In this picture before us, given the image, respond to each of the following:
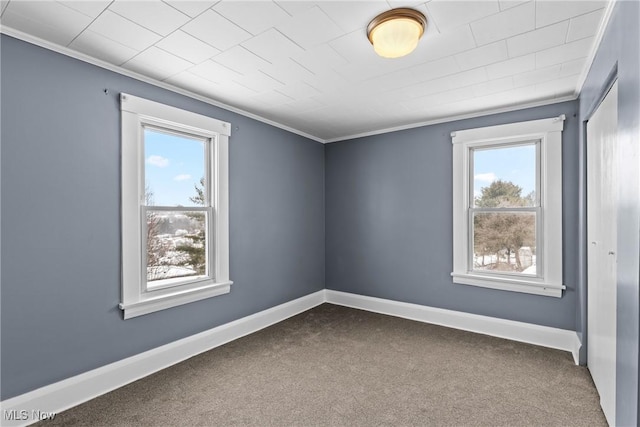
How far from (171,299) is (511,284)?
346 cm

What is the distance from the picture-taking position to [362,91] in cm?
298

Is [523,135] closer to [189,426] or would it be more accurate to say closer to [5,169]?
[189,426]

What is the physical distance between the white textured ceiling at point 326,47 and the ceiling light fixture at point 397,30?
52mm

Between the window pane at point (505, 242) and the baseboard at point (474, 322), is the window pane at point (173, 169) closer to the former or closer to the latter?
the baseboard at point (474, 322)

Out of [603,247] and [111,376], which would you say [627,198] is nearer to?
[603,247]

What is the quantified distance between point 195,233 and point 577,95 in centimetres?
398

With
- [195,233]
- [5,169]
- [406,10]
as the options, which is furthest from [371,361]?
[5,169]

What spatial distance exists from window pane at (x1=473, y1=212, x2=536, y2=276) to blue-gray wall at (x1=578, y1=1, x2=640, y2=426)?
71.8 inches

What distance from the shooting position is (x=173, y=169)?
118 inches

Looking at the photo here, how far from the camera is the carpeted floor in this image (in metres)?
2.09

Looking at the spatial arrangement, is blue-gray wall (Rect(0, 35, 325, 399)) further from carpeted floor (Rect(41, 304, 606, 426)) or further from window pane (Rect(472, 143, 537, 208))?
window pane (Rect(472, 143, 537, 208))

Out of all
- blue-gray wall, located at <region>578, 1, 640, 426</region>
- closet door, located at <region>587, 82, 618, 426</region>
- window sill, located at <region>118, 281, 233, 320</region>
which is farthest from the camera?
window sill, located at <region>118, 281, 233, 320</region>

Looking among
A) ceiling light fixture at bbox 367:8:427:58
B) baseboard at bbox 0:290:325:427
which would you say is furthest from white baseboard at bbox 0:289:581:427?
ceiling light fixture at bbox 367:8:427:58

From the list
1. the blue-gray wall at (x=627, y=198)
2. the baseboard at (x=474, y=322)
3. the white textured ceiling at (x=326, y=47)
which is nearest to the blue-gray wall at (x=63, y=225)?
the white textured ceiling at (x=326, y=47)
